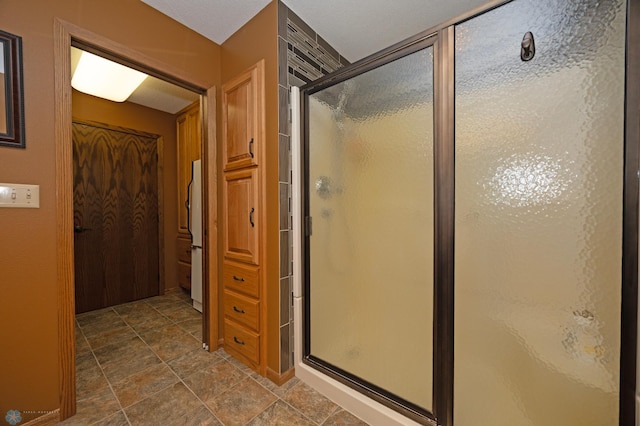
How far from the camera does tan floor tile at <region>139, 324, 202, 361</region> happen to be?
1917 millimetres

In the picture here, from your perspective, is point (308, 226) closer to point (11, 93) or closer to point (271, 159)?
point (271, 159)

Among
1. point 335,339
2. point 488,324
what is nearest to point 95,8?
point 335,339

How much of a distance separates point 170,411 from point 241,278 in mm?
794

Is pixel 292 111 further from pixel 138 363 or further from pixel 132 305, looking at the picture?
pixel 132 305

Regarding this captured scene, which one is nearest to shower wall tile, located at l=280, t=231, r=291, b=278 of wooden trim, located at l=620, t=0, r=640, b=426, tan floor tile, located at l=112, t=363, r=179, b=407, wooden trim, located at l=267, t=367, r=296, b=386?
wooden trim, located at l=267, t=367, r=296, b=386

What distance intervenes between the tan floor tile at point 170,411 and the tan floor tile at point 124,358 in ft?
1.27

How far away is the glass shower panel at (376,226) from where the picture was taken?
1182 mm

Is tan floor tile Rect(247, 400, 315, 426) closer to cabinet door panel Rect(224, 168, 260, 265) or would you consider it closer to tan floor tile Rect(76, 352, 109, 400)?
cabinet door panel Rect(224, 168, 260, 265)

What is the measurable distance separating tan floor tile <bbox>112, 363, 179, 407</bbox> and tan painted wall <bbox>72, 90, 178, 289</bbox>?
1.86 meters

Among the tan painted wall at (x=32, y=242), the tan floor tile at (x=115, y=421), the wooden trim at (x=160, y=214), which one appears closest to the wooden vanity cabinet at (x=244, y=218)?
the tan floor tile at (x=115, y=421)

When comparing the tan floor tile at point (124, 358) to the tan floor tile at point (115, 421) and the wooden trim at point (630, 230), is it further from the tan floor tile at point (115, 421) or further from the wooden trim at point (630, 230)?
the wooden trim at point (630, 230)

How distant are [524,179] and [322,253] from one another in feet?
3.57

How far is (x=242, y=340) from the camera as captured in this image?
1762 mm

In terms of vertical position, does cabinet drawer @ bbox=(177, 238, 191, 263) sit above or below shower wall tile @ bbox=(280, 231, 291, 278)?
below
